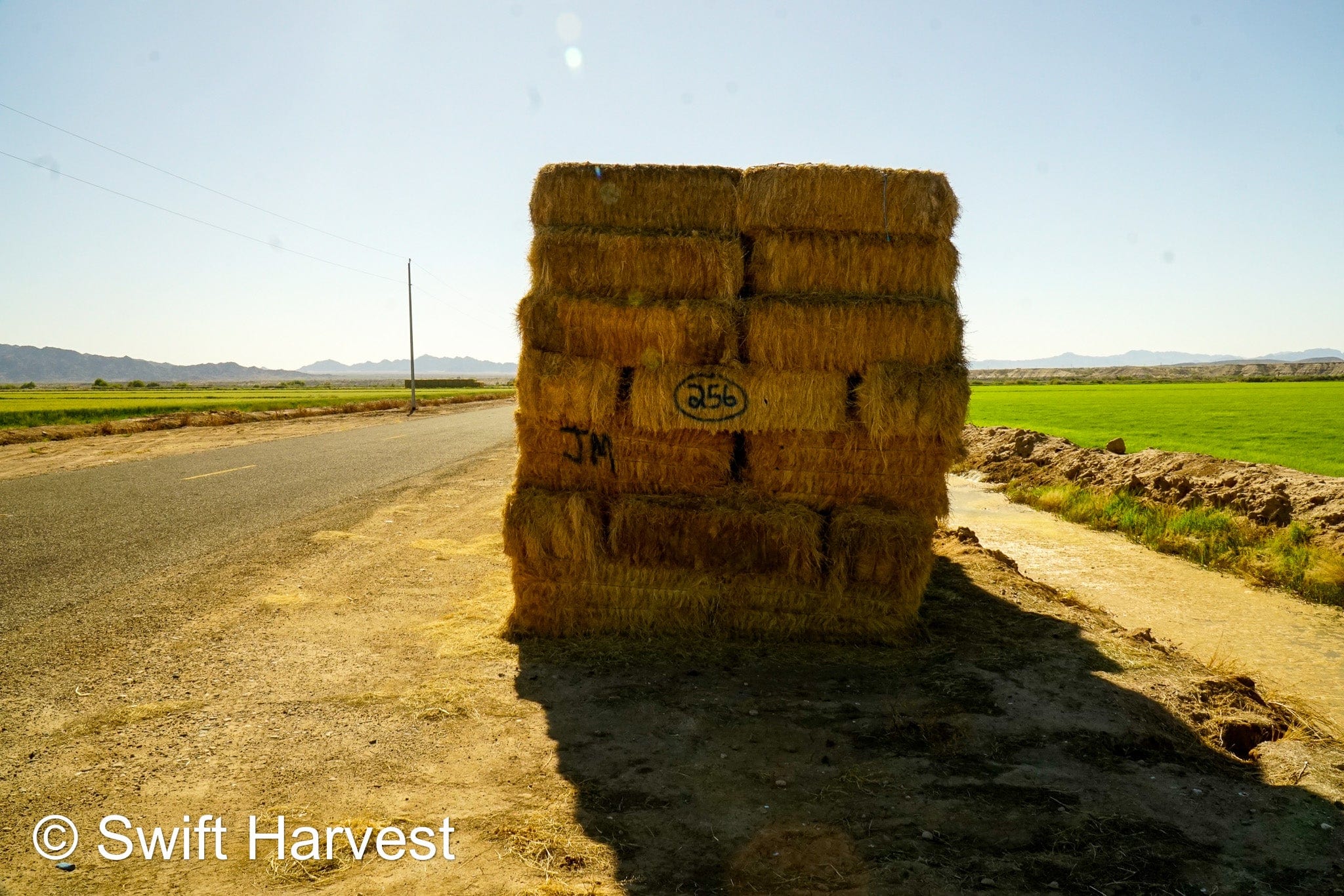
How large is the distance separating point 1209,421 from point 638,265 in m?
23.1

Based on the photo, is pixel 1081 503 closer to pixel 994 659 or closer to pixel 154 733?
pixel 994 659

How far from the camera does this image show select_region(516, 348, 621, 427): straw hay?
624 cm

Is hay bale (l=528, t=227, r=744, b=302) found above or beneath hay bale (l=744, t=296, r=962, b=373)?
above

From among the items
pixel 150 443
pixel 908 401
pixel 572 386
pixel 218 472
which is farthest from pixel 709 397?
pixel 150 443

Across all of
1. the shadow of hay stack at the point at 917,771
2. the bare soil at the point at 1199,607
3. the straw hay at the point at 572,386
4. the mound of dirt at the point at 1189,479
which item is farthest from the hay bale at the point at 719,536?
the mound of dirt at the point at 1189,479

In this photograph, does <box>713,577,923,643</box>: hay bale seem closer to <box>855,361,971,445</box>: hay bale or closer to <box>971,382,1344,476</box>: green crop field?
<box>855,361,971,445</box>: hay bale

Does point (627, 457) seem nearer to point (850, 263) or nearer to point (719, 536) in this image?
point (719, 536)

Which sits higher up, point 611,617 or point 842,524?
point 842,524

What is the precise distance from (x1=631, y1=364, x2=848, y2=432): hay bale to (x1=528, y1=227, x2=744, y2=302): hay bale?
2.13ft

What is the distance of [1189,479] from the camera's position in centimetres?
1196

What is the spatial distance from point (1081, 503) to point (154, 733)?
13.0 meters

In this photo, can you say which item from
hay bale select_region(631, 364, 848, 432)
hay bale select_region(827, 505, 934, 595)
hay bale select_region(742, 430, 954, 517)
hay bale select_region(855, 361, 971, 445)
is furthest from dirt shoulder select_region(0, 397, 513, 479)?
hay bale select_region(855, 361, 971, 445)

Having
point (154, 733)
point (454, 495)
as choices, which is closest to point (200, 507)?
point (454, 495)

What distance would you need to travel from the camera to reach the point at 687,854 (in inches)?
131
